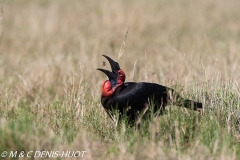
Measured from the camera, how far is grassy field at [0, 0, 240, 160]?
4012 millimetres

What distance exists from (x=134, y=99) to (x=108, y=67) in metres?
4.46

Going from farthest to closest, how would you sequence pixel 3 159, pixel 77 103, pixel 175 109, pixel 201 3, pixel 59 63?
1. pixel 201 3
2. pixel 59 63
3. pixel 77 103
4. pixel 175 109
5. pixel 3 159

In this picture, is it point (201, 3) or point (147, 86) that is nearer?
point (147, 86)

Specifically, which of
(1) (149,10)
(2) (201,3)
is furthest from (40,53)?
(2) (201,3)

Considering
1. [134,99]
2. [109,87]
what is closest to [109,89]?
[109,87]

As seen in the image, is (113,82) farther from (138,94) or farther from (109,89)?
(138,94)

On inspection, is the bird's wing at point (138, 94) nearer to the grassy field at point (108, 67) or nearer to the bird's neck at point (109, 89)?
the bird's neck at point (109, 89)

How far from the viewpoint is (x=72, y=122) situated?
4.76 metres

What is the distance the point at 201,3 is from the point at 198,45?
506 cm

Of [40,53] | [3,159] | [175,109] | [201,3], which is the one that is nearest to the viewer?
[3,159]

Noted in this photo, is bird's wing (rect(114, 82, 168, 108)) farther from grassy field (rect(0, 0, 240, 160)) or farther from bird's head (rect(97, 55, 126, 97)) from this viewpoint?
grassy field (rect(0, 0, 240, 160))

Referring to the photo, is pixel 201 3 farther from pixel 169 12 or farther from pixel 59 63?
pixel 59 63

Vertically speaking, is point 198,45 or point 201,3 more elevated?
point 201,3

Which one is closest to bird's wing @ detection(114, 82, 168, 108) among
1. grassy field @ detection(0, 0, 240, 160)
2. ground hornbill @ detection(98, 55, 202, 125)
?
ground hornbill @ detection(98, 55, 202, 125)
